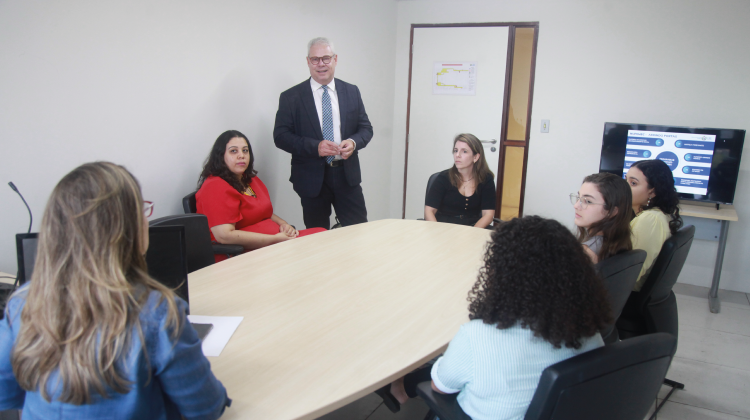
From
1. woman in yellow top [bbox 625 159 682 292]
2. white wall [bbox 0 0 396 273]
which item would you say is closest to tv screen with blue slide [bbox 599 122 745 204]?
woman in yellow top [bbox 625 159 682 292]

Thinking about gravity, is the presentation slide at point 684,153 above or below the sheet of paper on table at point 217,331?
above

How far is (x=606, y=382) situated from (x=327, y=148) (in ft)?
8.38

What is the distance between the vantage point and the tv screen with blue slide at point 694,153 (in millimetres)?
3744

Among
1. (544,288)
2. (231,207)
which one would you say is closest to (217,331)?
(544,288)

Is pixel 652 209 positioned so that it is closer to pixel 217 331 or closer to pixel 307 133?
pixel 217 331

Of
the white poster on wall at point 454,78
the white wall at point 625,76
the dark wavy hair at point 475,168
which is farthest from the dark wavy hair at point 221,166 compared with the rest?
the white wall at point 625,76

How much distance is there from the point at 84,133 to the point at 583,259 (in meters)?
2.39

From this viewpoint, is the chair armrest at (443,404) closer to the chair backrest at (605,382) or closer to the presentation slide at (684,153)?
the chair backrest at (605,382)

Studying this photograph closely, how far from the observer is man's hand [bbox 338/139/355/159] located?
3395mm

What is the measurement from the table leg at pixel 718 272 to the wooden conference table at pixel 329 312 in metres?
2.36

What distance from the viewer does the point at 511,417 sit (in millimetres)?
1174

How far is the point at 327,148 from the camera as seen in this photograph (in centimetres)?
333

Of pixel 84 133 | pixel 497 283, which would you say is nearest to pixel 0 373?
pixel 497 283

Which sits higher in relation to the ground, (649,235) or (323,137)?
(323,137)
